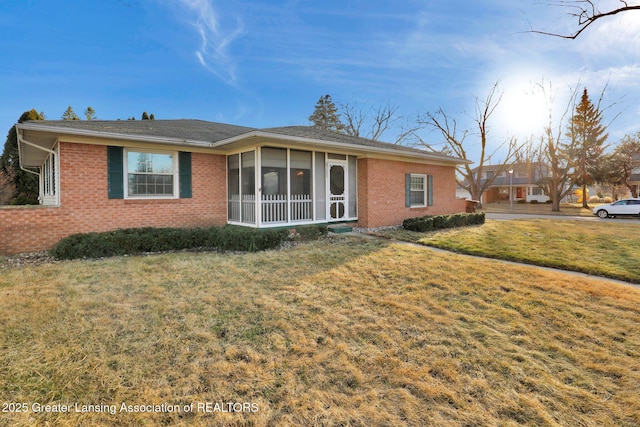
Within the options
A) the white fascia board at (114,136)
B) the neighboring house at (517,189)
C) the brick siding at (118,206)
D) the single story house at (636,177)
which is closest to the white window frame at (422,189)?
the brick siding at (118,206)

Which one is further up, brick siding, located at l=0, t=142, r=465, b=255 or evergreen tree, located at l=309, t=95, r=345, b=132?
evergreen tree, located at l=309, t=95, r=345, b=132

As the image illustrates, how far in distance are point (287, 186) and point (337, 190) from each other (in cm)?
214

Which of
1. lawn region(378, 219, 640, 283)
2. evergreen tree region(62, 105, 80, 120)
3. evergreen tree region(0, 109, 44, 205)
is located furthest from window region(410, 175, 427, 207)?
evergreen tree region(62, 105, 80, 120)

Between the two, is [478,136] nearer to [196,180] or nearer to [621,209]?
[621,209]

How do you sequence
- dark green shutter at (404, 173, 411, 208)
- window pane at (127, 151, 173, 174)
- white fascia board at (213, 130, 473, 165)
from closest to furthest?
1. white fascia board at (213, 130, 473, 165)
2. window pane at (127, 151, 173, 174)
3. dark green shutter at (404, 173, 411, 208)

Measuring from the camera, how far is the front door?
11211mm

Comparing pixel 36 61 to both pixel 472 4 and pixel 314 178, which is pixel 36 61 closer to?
pixel 314 178

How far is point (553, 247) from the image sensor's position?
337 inches

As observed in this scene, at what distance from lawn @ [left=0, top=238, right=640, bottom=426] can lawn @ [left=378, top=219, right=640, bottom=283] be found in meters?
1.26

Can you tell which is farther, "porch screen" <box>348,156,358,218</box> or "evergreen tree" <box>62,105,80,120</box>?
"evergreen tree" <box>62,105,80,120</box>

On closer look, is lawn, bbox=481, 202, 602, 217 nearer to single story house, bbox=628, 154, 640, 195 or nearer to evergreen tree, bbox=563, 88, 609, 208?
evergreen tree, bbox=563, 88, 609, 208

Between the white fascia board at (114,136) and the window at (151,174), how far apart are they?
0.63m

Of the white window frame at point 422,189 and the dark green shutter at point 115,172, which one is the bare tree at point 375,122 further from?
the dark green shutter at point 115,172

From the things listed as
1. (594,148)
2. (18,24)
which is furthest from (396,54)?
(594,148)
